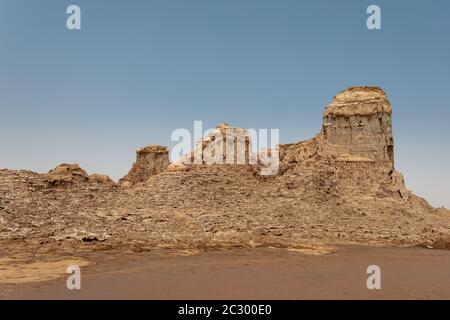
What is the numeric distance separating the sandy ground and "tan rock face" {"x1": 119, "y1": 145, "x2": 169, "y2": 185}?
123ft

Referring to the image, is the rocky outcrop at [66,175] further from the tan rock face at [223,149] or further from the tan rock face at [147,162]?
the tan rock face at [147,162]

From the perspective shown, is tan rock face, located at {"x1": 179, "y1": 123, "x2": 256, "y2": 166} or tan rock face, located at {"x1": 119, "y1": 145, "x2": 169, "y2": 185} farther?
tan rock face, located at {"x1": 119, "y1": 145, "x2": 169, "y2": 185}

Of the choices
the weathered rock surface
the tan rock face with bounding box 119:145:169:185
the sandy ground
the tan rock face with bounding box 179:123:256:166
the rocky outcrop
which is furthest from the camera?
the tan rock face with bounding box 119:145:169:185

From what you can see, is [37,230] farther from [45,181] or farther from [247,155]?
[247,155]

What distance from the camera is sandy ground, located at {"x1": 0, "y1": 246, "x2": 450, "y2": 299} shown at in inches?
529

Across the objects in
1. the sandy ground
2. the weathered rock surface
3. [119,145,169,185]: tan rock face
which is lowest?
the sandy ground

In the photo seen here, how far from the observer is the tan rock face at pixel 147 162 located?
58.7 metres

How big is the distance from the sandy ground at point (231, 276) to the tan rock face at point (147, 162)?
3742cm

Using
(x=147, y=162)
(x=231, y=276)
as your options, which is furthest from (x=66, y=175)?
(x=147, y=162)

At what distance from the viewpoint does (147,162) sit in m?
59.1

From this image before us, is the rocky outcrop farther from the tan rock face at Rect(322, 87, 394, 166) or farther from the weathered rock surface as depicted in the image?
the tan rock face at Rect(322, 87, 394, 166)

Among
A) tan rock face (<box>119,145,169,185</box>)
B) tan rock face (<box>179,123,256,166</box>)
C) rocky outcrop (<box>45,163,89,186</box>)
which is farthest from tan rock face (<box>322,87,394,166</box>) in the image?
tan rock face (<box>119,145,169,185</box>)

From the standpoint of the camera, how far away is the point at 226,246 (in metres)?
24.0

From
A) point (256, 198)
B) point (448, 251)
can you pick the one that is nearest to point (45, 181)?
point (256, 198)
